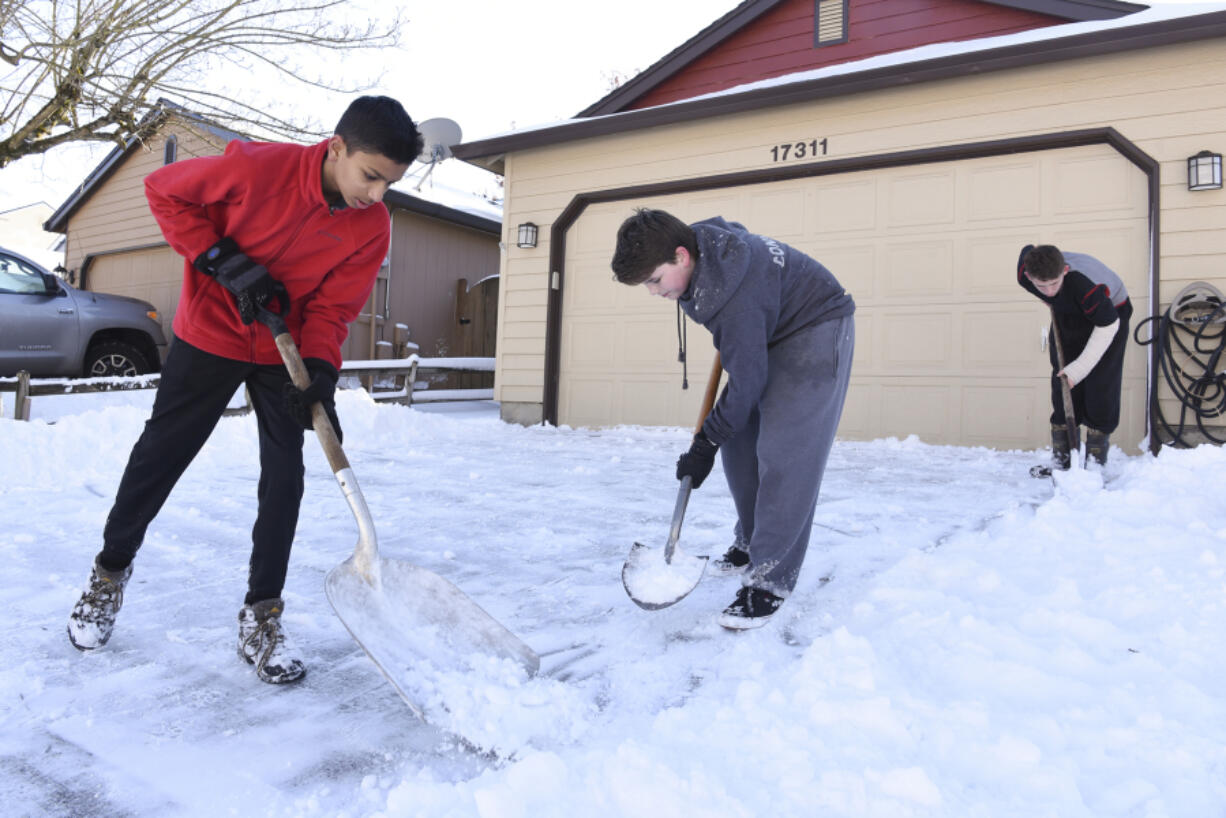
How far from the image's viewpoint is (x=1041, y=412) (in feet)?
19.0

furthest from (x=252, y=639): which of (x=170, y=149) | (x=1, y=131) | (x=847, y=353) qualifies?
(x=170, y=149)

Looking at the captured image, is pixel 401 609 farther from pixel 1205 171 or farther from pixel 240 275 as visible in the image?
pixel 1205 171

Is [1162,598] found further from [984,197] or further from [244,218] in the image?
[984,197]

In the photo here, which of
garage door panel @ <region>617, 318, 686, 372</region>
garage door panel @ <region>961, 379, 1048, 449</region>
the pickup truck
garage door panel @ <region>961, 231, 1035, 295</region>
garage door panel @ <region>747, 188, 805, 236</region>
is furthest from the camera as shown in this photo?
the pickup truck

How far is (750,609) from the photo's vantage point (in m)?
2.11

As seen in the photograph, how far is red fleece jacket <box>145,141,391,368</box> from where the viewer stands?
1.79 m

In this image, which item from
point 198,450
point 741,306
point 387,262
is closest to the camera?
point 198,450

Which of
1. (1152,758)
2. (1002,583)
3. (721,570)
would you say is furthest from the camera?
(721,570)

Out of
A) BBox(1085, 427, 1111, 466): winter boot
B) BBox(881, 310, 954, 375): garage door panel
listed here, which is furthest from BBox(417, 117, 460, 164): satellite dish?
BBox(1085, 427, 1111, 466): winter boot

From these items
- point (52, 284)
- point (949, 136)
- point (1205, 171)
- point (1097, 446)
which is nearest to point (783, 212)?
point (949, 136)

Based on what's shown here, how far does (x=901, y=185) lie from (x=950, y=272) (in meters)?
0.87

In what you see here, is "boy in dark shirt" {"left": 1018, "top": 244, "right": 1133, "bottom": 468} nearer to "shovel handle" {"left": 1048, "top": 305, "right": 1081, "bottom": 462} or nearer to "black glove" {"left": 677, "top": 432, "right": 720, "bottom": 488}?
"shovel handle" {"left": 1048, "top": 305, "right": 1081, "bottom": 462}

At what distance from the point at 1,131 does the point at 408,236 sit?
4763 millimetres

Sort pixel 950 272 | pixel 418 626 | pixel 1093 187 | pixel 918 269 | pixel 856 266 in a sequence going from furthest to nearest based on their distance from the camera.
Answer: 1. pixel 856 266
2. pixel 918 269
3. pixel 950 272
4. pixel 1093 187
5. pixel 418 626
